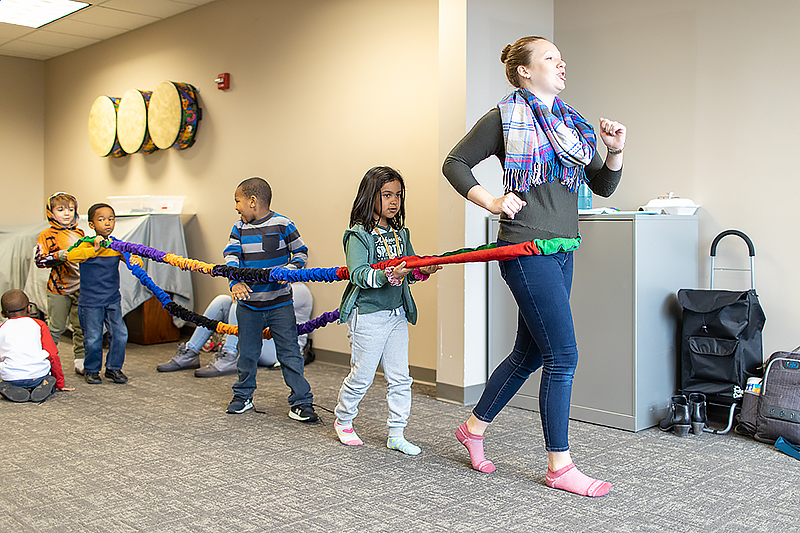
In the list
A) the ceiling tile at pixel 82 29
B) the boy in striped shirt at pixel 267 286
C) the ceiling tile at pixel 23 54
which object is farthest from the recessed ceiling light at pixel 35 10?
the boy in striped shirt at pixel 267 286

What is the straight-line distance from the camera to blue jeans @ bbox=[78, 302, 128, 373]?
434 cm

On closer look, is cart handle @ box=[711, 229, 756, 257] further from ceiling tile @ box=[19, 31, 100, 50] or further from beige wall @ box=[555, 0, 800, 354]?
ceiling tile @ box=[19, 31, 100, 50]

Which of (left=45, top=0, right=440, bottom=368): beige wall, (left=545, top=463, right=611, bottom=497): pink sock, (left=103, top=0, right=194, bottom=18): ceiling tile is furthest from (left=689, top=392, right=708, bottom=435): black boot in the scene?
(left=103, top=0, right=194, bottom=18): ceiling tile

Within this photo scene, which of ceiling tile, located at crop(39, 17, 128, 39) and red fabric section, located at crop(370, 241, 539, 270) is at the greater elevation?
ceiling tile, located at crop(39, 17, 128, 39)

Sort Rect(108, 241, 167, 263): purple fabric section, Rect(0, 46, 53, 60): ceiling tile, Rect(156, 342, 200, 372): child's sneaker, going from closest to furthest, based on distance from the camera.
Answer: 1. Rect(108, 241, 167, 263): purple fabric section
2. Rect(156, 342, 200, 372): child's sneaker
3. Rect(0, 46, 53, 60): ceiling tile

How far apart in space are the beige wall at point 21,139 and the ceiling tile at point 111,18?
2.27 m

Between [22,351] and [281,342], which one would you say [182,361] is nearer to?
[22,351]

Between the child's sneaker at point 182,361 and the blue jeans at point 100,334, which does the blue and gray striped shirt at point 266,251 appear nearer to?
the blue jeans at point 100,334

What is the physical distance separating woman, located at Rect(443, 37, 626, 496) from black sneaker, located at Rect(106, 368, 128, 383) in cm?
289

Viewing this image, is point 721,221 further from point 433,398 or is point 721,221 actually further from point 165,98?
point 165,98

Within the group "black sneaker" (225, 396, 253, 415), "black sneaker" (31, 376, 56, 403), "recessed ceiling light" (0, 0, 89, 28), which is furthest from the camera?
"recessed ceiling light" (0, 0, 89, 28)

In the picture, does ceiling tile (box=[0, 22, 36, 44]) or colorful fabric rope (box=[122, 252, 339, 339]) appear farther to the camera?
ceiling tile (box=[0, 22, 36, 44])

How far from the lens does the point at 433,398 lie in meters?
3.95

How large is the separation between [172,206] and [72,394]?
2.55 meters
